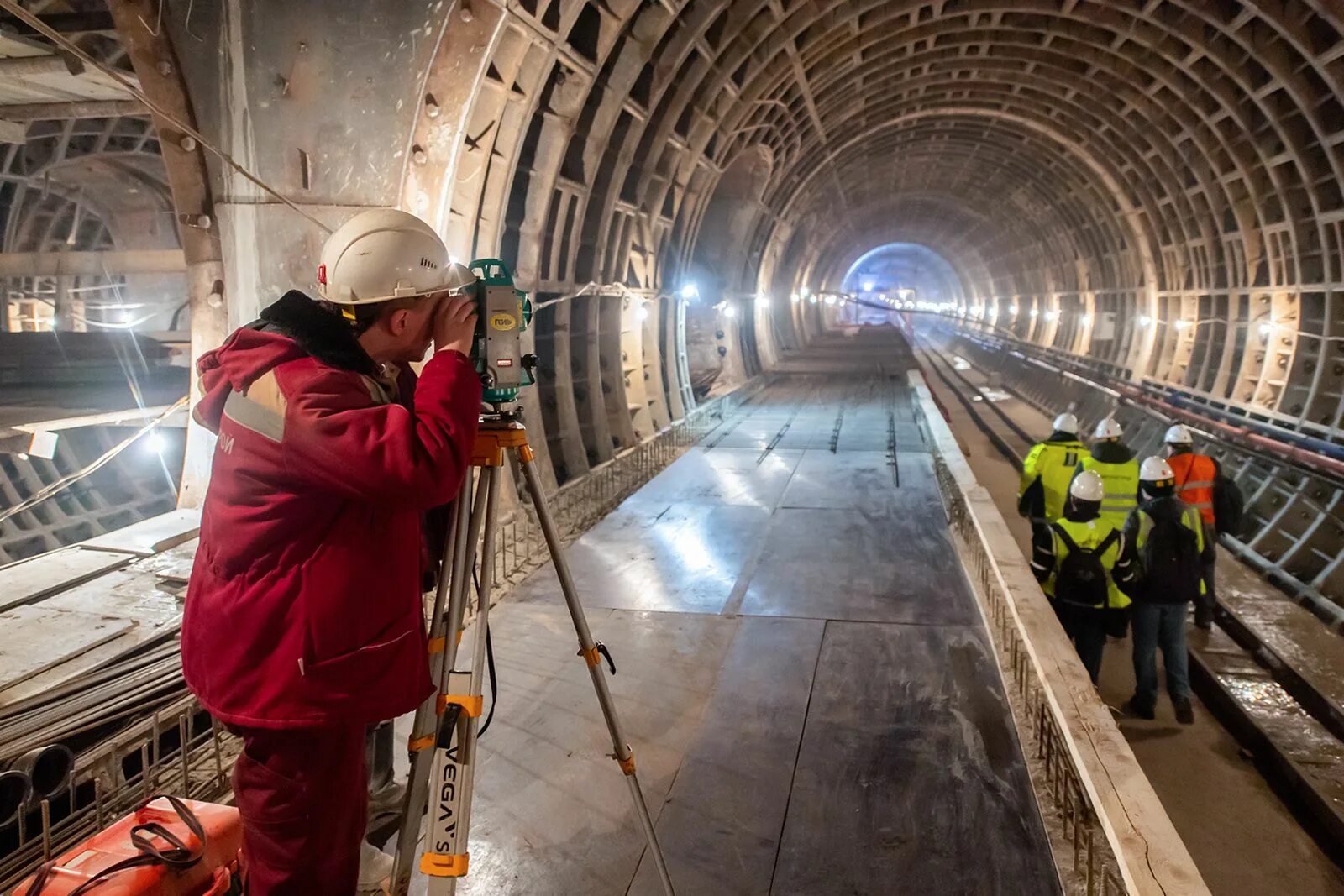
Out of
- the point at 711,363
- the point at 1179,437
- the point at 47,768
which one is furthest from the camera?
the point at 711,363

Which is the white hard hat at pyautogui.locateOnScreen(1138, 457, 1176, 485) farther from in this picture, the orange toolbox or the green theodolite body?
the orange toolbox

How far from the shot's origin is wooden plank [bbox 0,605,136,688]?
4.06 meters

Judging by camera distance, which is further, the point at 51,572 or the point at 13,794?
the point at 51,572

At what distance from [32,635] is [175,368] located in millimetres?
9175

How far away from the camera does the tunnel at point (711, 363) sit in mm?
3787

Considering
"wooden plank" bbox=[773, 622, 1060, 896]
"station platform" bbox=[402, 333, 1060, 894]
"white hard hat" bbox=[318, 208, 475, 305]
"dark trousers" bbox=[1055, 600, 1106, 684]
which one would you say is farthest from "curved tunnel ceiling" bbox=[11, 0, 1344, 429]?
"dark trousers" bbox=[1055, 600, 1106, 684]

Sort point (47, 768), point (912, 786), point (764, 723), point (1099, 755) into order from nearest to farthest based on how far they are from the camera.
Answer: point (47, 768) → point (1099, 755) → point (912, 786) → point (764, 723)

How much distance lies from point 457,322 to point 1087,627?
5.40 metres

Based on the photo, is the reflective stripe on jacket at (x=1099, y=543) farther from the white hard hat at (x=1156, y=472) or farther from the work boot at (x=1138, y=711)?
the work boot at (x=1138, y=711)

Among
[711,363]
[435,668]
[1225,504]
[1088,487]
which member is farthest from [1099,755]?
[711,363]

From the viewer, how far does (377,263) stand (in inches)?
82.4

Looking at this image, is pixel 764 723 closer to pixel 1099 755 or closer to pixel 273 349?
pixel 1099 755

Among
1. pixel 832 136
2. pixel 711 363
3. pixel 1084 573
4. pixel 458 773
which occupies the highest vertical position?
pixel 832 136

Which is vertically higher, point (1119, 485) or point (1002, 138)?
point (1002, 138)
